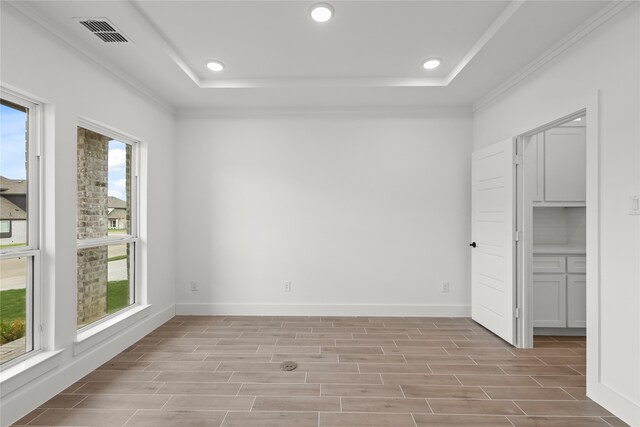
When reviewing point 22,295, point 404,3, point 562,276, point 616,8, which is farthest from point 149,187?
point 562,276

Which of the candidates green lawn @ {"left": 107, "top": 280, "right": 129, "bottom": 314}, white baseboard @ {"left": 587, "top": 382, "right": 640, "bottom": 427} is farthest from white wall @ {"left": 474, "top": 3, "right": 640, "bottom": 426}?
green lawn @ {"left": 107, "top": 280, "right": 129, "bottom": 314}

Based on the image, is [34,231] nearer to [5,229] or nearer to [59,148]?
[5,229]

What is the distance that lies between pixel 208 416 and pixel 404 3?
306cm

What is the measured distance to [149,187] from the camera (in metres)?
3.66

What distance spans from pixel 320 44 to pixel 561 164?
296 centimetres

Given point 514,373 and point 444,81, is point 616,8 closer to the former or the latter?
point 444,81

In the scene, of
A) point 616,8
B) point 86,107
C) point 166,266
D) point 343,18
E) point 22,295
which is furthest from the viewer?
point 166,266

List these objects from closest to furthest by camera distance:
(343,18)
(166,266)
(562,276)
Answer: (343,18), (562,276), (166,266)

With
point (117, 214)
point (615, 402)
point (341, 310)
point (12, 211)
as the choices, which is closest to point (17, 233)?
point (12, 211)

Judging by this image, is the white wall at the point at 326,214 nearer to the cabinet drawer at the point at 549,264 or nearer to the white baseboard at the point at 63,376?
the cabinet drawer at the point at 549,264

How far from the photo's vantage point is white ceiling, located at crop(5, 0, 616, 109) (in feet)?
7.51

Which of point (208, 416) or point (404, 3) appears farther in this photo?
point (404, 3)

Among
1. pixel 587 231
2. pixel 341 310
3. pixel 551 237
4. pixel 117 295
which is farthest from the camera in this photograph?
pixel 341 310

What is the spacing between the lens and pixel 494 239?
11.6ft
